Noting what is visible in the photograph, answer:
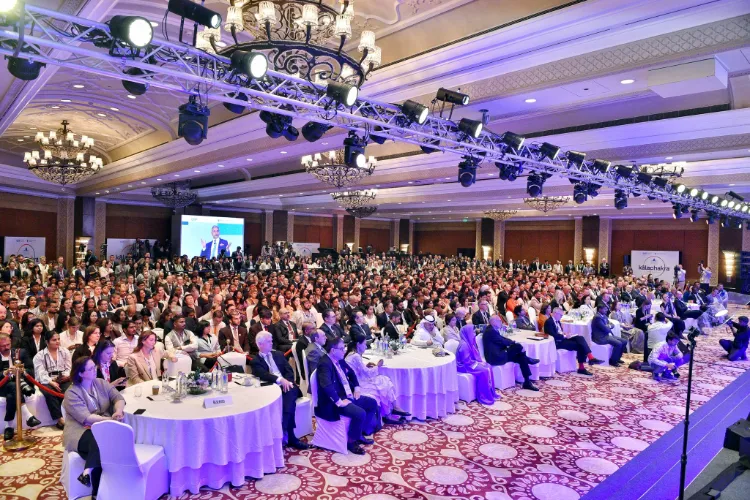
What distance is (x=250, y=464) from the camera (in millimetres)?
4203

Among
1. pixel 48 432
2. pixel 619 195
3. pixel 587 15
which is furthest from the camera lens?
pixel 619 195

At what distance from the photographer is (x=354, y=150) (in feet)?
21.5

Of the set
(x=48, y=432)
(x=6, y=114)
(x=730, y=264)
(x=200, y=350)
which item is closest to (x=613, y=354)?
(x=200, y=350)

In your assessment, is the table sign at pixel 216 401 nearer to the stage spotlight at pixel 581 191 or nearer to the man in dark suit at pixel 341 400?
the man in dark suit at pixel 341 400

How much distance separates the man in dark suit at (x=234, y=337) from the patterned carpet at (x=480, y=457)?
194 cm

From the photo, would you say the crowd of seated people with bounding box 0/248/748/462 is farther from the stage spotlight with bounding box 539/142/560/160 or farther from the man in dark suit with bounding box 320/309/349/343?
the stage spotlight with bounding box 539/142/560/160

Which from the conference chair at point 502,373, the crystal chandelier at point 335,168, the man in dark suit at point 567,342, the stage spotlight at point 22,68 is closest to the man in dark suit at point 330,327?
the conference chair at point 502,373

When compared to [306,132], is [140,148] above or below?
above

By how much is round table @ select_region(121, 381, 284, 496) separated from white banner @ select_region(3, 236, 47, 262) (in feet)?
53.5

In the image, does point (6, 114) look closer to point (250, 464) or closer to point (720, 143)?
point (250, 464)

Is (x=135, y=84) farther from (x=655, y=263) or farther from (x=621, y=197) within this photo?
(x=655, y=263)

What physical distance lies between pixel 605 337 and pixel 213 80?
7603 mm

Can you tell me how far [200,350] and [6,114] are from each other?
15.6 ft

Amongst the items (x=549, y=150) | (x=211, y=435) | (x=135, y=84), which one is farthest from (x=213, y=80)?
(x=549, y=150)
